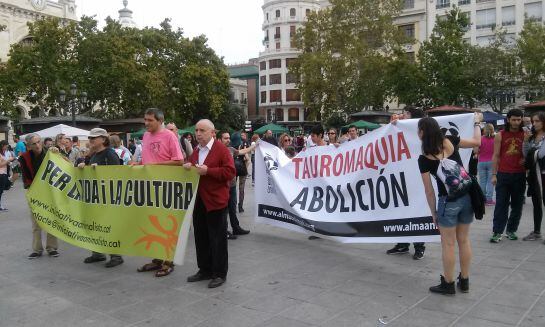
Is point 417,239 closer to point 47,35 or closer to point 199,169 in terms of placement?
point 199,169

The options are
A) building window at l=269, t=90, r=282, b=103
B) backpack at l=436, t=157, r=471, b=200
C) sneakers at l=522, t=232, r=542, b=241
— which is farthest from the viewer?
building window at l=269, t=90, r=282, b=103

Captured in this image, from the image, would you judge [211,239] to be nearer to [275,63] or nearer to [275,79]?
[275,79]

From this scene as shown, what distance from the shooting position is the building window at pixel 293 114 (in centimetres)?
8050

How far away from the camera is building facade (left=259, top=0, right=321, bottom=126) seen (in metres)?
80.2

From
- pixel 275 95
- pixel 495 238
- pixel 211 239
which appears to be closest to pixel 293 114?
pixel 275 95

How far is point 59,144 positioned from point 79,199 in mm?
7381

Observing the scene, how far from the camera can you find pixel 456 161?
483 centimetres

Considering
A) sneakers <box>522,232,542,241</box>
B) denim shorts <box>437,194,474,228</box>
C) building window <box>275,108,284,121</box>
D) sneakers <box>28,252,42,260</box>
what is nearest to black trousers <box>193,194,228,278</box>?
denim shorts <box>437,194,474,228</box>

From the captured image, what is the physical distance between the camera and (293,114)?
80812 mm

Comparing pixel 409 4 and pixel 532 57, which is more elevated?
pixel 409 4

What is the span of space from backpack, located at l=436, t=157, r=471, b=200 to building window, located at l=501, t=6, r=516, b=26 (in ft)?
180

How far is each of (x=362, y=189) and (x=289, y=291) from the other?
187 cm

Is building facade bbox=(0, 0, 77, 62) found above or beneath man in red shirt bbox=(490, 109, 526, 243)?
above

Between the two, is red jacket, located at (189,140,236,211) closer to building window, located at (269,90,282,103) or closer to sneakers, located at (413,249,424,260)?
sneakers, located at (413,249,424,260)
